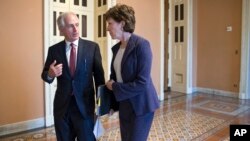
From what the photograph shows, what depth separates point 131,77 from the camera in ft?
5.25

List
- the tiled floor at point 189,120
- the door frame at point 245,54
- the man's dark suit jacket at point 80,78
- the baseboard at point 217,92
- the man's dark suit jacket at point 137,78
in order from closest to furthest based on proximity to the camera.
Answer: the man's dark suit jacket at point 137,78
the man's dark suit jacket at point 80,78
the tiled floor at point 189,120
the door frame at point 245,54
the baseboard at point 217,92

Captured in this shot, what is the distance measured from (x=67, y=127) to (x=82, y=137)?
0.43 feet

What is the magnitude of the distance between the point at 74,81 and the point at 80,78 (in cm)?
5

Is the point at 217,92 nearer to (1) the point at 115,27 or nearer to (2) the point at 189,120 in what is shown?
(2) the point at 189,120

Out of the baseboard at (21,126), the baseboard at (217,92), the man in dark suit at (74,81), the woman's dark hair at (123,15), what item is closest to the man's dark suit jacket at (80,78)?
the man in dark suit at (74,81)

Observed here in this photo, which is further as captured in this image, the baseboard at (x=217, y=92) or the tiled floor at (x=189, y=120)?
the baseboard at (x=217, y=92)

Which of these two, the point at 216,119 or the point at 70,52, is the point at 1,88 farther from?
the point at 216,119

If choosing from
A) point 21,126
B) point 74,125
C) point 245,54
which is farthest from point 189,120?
point 74,125

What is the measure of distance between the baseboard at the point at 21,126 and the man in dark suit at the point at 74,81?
204 centimetres

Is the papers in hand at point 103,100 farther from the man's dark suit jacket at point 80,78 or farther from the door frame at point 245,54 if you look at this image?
the door frame at point 245,54

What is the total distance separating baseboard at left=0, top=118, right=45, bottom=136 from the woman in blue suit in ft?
A: 8.13

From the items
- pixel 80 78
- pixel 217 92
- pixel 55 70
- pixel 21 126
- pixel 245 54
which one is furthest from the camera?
pixel 217 92

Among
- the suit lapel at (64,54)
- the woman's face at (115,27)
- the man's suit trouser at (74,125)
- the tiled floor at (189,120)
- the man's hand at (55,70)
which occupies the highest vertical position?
the woman's face at (115,27)

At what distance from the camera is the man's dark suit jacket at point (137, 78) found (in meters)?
1.55
